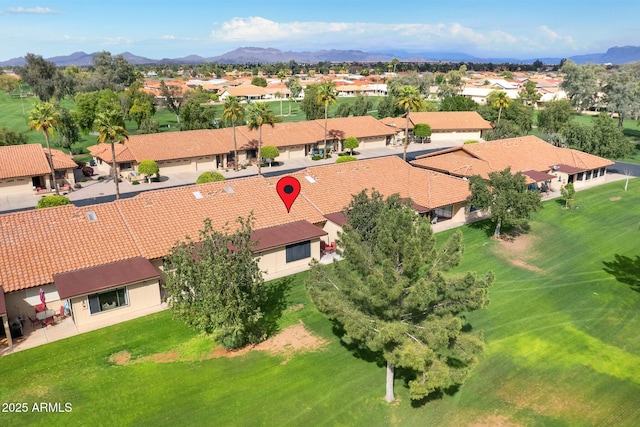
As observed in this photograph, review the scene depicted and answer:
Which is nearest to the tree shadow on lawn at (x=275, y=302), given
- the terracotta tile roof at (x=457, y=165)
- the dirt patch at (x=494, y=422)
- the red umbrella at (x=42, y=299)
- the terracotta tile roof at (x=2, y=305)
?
the dirt patch at (x=494, y=422)

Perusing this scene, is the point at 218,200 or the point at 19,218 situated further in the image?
the point at 218,200

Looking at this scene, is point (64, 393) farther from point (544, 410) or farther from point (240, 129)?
point (240, 129)

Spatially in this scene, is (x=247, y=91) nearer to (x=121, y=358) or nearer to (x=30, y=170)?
(x=30, y=170)

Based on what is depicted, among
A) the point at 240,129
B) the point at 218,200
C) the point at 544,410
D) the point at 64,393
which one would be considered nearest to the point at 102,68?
the point at 240,129

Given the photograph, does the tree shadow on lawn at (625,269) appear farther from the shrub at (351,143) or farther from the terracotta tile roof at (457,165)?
the shrub at (351,143)

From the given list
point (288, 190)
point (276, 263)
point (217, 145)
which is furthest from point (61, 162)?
point (276, 263)
